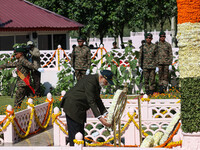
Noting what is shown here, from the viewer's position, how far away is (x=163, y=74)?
13.4 meters

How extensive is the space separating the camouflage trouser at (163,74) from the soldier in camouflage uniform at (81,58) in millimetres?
2372

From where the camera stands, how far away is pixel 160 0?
2784 centimetres

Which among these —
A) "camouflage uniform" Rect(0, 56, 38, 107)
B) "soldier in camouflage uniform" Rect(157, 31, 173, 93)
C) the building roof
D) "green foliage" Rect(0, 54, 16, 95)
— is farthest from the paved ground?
the building roof

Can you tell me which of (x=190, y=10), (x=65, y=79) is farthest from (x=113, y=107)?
(x=65, y=79)

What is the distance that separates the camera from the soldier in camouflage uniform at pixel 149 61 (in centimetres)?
1297

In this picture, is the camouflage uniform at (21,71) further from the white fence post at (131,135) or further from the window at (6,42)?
the window at (6,42)

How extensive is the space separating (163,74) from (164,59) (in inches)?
22.1

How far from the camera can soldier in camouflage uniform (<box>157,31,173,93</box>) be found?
42.9 feet

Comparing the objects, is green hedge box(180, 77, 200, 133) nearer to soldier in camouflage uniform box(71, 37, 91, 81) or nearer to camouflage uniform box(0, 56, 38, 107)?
camouflage uniform box(0, 56, 38, 107)

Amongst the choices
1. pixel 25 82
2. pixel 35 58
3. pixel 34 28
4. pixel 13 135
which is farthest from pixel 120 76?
pixel 34 28

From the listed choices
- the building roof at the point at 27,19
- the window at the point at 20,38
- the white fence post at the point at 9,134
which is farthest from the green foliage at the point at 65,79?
the window at the point at 20,38

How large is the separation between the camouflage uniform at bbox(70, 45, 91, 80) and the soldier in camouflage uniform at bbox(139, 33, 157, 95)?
1751 millimetres

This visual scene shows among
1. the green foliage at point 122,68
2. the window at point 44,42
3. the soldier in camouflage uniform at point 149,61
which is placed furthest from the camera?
the window at point 44,42

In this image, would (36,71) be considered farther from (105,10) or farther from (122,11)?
(105,10)
